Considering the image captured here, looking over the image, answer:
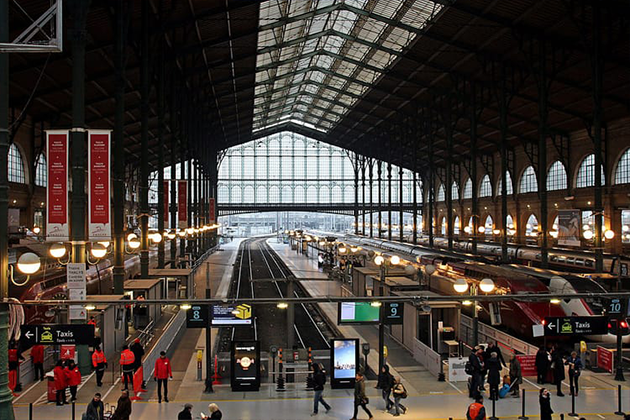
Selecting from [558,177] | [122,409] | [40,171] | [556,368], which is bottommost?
[556,368]

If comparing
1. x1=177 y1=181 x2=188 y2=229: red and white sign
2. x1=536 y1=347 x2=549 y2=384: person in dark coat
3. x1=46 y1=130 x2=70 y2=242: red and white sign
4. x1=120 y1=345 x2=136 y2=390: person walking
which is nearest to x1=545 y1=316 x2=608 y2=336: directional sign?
x1=536 y1=347 x2=549 y2=384: person in dark coat

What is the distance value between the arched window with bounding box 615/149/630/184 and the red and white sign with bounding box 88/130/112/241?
3711cm

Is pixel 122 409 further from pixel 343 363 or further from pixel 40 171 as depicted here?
pixel 40 171

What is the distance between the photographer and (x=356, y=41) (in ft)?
132

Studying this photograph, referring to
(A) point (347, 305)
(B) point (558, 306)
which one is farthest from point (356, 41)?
(A) point (347, 305)

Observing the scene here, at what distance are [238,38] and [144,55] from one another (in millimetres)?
12288

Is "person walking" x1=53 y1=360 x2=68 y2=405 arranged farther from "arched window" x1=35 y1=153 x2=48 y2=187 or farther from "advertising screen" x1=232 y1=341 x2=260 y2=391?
"arched window" x1=35 y1=153 x2=48 y2=187

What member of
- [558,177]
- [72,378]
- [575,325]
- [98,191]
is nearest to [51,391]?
[72,378]

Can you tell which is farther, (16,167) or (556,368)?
Answer: (16,167)

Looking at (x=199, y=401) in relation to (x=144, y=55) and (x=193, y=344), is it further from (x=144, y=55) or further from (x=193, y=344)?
(x=144, y=55)

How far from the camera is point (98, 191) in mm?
Answer: 15430

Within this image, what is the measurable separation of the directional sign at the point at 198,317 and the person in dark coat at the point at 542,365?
31.8 feet

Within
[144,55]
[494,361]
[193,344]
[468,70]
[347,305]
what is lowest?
[193,344]

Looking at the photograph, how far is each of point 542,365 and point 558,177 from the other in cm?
3656
